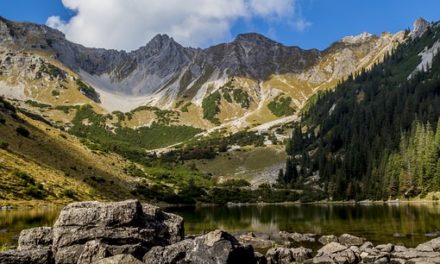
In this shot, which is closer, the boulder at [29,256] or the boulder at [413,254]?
the boulder at [29,256]

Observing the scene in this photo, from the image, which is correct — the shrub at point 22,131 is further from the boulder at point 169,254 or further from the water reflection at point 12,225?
the boulder at point 169,254

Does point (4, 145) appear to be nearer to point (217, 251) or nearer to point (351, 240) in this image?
point (351, 240)

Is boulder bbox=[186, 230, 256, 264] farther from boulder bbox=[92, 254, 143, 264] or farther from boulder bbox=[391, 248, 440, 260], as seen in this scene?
boulder bbox=[391, 248, 440, 260]

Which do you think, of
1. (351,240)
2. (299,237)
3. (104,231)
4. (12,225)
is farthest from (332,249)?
(12,225)

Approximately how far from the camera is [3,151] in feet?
420

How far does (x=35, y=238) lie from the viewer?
35250 millimetres

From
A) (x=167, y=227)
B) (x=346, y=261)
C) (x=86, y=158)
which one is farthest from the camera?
(x=86, y=158)

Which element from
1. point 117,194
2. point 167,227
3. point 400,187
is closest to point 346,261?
point 167,227

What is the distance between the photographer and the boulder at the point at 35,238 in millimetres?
34781

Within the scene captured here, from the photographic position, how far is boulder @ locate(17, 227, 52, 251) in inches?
1369

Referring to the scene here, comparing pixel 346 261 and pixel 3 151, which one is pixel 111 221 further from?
pixel 3 151

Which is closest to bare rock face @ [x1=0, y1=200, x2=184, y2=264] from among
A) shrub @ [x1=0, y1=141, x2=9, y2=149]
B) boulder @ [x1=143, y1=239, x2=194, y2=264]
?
boulder @ [x1=143, y1=239, x2=194, y2=264]

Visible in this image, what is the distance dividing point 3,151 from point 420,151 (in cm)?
14733

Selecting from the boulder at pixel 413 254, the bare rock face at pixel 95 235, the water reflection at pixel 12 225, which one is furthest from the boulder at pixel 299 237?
the water reflection at pixel 12 225
